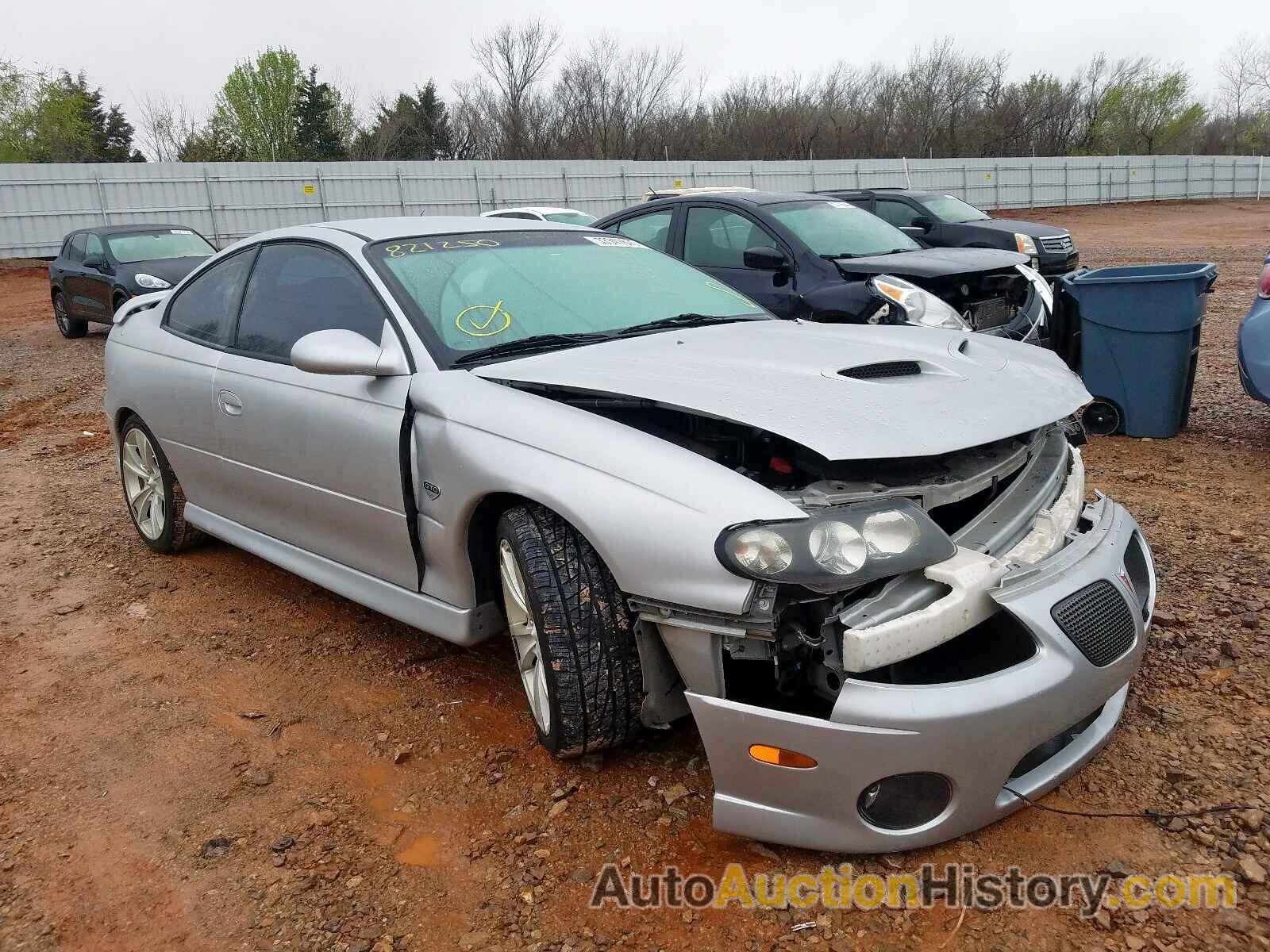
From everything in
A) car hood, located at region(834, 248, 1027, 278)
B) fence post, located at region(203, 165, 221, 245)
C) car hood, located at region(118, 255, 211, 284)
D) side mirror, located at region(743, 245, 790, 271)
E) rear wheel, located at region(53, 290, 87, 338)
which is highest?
fence post, located at region(203, 165, 221, 245)

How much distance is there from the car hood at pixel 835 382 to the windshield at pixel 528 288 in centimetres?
21

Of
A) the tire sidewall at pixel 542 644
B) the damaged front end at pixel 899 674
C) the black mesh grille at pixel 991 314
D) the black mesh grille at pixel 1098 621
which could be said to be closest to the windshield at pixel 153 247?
the black mesh grille at pixel 991 314

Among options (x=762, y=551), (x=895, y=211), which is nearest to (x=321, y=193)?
(x=895, y=211)

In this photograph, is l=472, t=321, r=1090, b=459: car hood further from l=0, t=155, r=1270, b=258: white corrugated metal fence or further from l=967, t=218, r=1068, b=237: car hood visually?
l=0, t=155, r=1270, b=258: white corrugated metal fence

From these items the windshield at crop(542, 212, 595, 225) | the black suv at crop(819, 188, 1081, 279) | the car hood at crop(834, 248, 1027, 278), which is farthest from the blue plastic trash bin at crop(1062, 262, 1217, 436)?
the windshield at crop(542, 212, 595, 225)

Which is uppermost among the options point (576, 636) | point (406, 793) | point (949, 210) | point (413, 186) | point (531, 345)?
point (413, 186)

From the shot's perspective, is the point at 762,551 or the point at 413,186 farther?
the point at 413,186

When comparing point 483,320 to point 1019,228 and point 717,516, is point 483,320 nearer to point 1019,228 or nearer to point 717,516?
point 717,516

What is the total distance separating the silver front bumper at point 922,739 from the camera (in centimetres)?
200

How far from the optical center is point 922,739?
1979mm

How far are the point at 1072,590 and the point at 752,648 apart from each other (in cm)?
75

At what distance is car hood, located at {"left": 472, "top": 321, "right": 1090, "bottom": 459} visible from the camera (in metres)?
2.30

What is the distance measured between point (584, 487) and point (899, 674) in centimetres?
86

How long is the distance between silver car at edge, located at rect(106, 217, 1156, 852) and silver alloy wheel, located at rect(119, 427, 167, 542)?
1.11m
